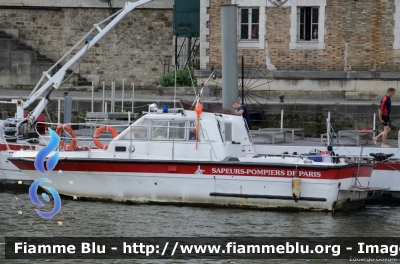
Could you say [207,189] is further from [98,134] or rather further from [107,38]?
[107,38]

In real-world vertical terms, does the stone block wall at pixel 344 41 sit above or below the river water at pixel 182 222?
above

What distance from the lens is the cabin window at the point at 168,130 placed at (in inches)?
810

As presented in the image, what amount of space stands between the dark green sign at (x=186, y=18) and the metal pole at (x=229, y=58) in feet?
30.3

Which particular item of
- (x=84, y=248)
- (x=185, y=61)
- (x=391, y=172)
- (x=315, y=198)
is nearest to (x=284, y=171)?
(x=315, y=198)

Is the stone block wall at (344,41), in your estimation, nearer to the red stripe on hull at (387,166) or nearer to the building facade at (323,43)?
the building facade at (323,43)

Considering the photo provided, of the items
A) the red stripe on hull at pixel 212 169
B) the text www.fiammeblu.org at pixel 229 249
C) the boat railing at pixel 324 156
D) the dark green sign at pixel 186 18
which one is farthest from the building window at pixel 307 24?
the text www.fiammeblu.org at pixel 229 249

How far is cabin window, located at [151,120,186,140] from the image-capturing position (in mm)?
20578

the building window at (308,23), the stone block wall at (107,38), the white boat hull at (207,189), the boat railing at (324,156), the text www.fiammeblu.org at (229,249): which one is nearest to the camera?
the text www.fiammeblu.org at (229,249)

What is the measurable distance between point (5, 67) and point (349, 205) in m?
18.0

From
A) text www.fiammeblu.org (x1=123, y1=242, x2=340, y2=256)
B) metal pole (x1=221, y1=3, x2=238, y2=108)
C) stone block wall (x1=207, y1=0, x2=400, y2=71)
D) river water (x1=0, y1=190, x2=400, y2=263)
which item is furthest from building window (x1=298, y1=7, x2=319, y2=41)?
text www.fiammeblu.org (x1=123, y1=242, x2=340, y2=256)

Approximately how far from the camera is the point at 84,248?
663 inches

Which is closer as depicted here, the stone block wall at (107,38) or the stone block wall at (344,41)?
the stone block wall at (344,41)

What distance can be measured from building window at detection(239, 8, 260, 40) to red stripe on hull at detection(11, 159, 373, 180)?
37.5ft

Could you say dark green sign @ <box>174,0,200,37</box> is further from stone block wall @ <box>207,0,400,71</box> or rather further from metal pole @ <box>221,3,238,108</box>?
metal pole @ <box>221,3,238,108</box>
